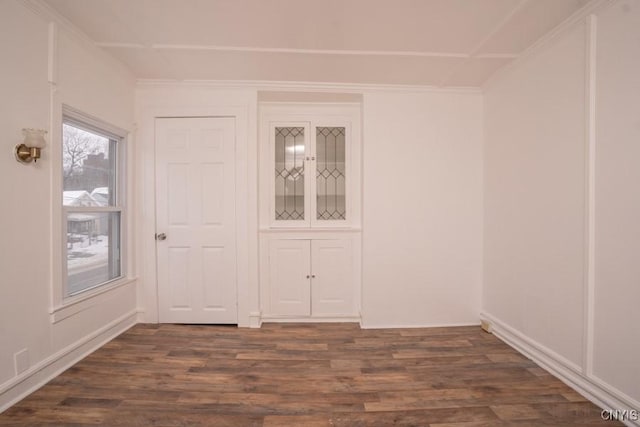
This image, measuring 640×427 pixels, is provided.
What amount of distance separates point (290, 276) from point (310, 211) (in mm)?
838

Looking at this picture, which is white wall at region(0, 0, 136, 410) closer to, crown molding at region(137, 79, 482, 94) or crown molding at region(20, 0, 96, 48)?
crown molding at region(20, 0, 96, 48)

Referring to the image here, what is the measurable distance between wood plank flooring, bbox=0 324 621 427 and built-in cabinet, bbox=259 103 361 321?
495mm

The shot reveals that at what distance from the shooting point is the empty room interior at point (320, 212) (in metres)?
1.82

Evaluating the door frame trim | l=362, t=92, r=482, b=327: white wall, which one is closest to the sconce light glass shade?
the door frame trim

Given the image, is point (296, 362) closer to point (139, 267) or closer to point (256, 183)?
point (256, 183)

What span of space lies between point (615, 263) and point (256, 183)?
3061 millimetres

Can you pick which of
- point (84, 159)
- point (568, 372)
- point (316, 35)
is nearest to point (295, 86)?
point (316, 35)

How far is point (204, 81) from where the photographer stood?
2.99 metres

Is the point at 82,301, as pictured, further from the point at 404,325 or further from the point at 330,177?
the point at 404,325

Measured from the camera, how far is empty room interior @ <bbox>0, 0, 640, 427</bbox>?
5.96ft

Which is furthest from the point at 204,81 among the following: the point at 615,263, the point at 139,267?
the point at 615,263

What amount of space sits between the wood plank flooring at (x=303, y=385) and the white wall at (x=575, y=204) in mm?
288

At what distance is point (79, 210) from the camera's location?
2.40 m

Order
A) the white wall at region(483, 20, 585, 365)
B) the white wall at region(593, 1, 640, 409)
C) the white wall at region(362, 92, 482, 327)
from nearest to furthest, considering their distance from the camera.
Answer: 1. the white wall at region(593, 1, 640, 409)
2. the white wall at region(483, 20, 585, 365)
3. the white wall at region(362, 92, 482, 327)
